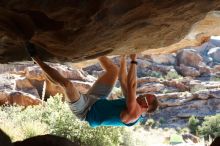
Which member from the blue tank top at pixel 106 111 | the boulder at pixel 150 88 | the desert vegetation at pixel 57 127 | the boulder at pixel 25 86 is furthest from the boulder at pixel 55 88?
the blue tank top at pixel 106 111

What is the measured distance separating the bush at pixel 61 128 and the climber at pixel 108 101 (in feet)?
29.0

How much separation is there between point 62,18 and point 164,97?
30675 millimetres

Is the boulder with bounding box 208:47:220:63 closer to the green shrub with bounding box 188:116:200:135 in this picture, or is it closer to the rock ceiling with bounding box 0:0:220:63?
the green shrub with bounding box 188:116:200:135

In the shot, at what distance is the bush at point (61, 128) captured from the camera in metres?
15.5

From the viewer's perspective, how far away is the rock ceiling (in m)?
4.04

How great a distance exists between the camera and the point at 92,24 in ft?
14.7

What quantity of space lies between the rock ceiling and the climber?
324mm

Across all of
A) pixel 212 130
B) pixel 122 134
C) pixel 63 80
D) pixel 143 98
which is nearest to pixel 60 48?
pixel 63 80

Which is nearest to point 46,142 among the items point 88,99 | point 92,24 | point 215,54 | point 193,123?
point 88,99

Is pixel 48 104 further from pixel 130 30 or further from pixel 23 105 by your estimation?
pixel 130 30

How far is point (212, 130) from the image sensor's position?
2825 cm

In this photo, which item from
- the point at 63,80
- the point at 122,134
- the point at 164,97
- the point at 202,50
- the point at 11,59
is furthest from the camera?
the point at 202,50

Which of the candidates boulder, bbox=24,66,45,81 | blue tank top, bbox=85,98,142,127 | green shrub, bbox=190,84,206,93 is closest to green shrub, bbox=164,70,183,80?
Result: green shrub, bbox=190,84,206,93

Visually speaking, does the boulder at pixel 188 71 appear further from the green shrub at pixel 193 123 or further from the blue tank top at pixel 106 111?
the blue tank top at pixel 106 111
